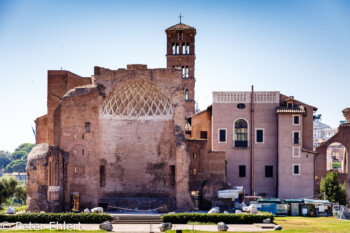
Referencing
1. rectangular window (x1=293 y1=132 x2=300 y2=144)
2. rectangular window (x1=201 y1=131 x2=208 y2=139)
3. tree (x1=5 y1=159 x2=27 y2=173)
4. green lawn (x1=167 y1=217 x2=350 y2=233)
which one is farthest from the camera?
tree (x1=5 y1=159 x2=27 y2=173)

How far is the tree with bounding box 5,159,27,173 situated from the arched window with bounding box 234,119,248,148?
118 meters

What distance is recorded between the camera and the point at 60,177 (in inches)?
1673

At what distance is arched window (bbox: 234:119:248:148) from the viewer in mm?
53688

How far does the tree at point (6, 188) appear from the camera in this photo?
177 ft

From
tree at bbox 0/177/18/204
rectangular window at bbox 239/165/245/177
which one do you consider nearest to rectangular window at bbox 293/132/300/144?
rectangular window at bbox 239/165/245/177

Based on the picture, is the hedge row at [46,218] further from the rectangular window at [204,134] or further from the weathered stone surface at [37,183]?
the rectangular window at [204,134]

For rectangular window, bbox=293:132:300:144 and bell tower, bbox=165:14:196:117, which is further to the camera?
bell tower, bbox=165:14:196:117

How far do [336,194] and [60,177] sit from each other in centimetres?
2650

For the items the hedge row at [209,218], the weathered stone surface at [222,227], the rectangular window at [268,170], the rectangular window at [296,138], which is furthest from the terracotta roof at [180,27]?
the weathered stone surface at [222,227]

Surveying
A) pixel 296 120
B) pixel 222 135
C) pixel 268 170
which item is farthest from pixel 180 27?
pixel 268 170

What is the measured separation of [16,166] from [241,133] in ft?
399

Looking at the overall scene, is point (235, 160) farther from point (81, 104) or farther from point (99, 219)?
point (99, 219)

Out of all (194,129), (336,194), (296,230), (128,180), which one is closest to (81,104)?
(128,180)

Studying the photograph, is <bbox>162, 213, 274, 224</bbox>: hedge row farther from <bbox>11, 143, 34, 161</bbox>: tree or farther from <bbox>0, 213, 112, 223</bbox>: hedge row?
<bbox>11, 143, 34, 161</bbox>: tree
